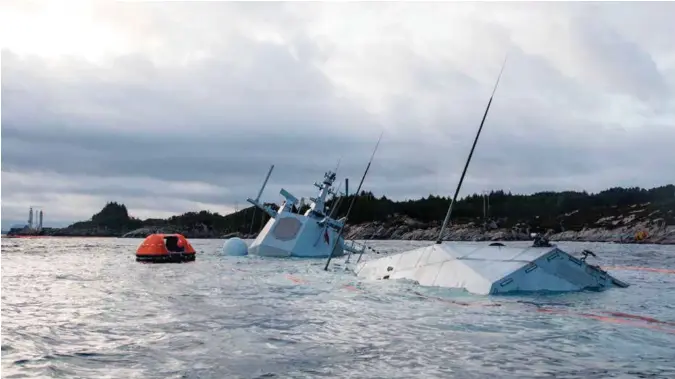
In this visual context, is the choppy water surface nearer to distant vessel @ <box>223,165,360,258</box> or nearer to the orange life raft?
the orange life raft

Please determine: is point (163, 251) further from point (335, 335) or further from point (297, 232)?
point (335, 335)

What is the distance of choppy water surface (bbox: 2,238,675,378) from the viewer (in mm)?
10116

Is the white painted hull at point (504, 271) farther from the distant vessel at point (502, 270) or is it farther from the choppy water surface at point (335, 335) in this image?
the choppy water surface at point (335, 335)

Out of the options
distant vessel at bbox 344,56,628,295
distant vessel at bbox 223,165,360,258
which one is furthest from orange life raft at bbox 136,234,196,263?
distant vessel at bbox 344,56,628,295

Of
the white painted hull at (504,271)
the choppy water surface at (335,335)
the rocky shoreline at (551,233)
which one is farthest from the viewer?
the rocky shoreline at (551,233)

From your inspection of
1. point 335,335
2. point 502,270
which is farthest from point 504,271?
point 335,335

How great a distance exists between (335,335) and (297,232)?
40.9 m

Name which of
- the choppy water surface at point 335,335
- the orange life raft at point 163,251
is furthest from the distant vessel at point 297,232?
Result: the choppy water surface at point 335,335

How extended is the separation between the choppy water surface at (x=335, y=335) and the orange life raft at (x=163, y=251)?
25.4m

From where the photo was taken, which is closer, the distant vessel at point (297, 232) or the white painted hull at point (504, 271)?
the white painted hull at point (504, 271)

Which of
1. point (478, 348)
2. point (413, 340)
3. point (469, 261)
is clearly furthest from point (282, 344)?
point (469, 261)

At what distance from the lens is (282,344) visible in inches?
486

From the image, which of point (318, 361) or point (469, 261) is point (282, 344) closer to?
point (318, 361)

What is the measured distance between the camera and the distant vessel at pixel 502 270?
823 inches
